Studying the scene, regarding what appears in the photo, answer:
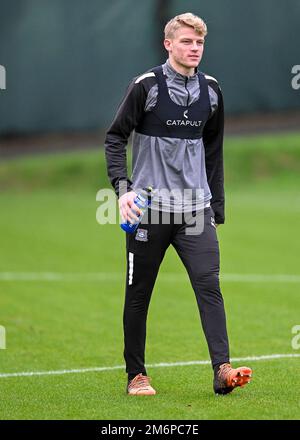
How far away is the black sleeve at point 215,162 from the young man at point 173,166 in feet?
0.49

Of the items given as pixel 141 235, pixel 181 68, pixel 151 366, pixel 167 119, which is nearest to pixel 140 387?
pixel 141 235

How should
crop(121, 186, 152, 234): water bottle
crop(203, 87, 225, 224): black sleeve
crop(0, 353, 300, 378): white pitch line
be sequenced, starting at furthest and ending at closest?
crop(0, 353, 300, 378): white pitch line → crop(203, 87, 225, 224): black sleeve → crop(121, 186, 152, 234): water bottle

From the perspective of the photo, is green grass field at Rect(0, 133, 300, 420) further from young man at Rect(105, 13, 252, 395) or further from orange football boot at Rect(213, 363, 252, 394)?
young man at Rect(105, 13, 252, 395)

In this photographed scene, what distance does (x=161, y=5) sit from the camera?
19906mm

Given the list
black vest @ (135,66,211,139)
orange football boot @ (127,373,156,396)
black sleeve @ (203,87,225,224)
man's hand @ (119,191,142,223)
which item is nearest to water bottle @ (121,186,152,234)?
man's hand @ (119,191,142,223)

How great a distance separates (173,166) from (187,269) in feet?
2.09

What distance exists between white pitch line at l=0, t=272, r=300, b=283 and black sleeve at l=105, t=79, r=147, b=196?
564cm

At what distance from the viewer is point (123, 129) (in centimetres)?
653

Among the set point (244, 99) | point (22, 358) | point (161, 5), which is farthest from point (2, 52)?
point (22, 358)

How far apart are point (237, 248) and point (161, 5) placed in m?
6.62

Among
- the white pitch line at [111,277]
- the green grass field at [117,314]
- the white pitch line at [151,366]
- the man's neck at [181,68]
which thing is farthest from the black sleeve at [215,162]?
the white pitch line at [111,277]

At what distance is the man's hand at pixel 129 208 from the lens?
6.35 m

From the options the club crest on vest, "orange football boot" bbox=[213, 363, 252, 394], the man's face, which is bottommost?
"orange football boot" bbox=[213, 363, 252, 394]

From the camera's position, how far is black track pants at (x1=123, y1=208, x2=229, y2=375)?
6.51m
